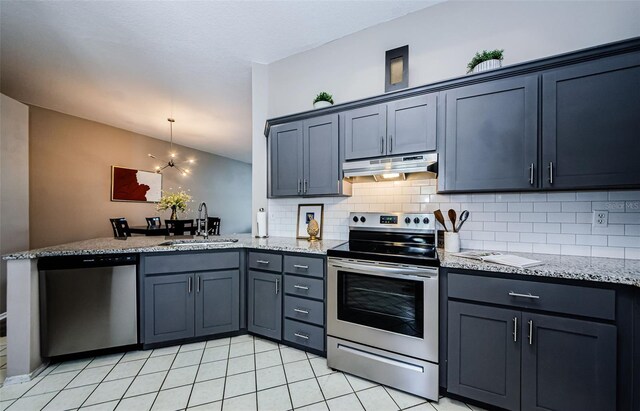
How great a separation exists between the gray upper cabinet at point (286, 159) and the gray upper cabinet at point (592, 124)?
1.93m

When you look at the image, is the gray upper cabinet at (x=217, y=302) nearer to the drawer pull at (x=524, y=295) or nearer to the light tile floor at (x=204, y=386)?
the light tile floor at (x=204, y=386)

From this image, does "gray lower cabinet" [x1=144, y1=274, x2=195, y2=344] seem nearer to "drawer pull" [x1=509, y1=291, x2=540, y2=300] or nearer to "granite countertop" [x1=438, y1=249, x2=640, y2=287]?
"granite countertop" [x1=438, y1=249, x2=640, y2=287]

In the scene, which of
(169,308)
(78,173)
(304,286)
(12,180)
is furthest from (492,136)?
(78,173)

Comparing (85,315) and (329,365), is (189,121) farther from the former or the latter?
(329,365)

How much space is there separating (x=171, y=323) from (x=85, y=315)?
63 centimetres

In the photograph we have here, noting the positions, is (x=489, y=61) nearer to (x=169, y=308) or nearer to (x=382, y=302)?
(x=382, y=302)

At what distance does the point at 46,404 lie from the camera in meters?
1.60

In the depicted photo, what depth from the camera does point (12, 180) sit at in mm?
3141

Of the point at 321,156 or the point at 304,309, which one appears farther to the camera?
the point at 321,156

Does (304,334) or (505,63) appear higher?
(505,63)

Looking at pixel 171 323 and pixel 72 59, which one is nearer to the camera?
pixel 171 323

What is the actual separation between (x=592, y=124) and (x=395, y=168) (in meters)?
1.17

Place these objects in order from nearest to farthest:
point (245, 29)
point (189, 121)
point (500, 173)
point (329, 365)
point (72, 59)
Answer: point (500, 173), point (329, 365), point (245, 29), point (72, 59), point (189, 121)

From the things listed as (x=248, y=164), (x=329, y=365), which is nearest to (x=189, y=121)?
(x=248, y=164)
